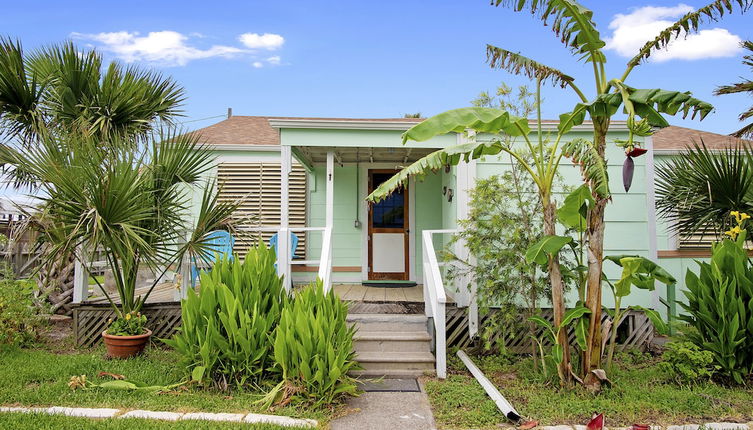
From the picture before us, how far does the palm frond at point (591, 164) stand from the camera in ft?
13.2

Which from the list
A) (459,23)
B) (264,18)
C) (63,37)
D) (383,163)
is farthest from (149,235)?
(459,23)

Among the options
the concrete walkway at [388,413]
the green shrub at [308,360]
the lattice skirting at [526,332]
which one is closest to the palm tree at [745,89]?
the lattice skirting at [526,332]

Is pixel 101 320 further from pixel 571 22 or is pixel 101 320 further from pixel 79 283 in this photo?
pixel 571 22

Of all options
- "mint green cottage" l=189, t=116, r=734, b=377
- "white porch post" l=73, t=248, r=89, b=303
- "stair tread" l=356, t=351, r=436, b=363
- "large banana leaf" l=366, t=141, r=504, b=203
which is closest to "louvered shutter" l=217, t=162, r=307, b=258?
"mint green cottage" l=189, t=116, r=734, b=377

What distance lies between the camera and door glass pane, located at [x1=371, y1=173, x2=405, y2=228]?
8828 mm

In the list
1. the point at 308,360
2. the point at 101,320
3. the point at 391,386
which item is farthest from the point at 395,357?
Answer: the point at 101,320

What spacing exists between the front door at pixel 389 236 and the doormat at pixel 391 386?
3.67 metres

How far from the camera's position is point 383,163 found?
8867 mm

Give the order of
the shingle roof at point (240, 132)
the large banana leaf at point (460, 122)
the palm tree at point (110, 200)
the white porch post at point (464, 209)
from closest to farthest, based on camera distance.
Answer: the large banana leaf at point (460, 122) < the palm tree at point (110, 200) < the white porch post at point (464, 209) < the shingle roof at point (240, 132)

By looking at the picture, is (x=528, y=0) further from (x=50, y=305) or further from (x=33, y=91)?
(x=50, y=305)

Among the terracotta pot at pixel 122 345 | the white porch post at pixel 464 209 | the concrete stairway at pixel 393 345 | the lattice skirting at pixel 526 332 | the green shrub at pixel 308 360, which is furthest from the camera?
the white porch post at pixel 464 209

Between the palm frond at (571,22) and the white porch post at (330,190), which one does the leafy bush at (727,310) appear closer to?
the palm frond at (571,22)

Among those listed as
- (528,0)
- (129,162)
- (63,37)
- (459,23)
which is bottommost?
(129,162)

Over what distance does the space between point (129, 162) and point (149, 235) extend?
899mm
